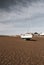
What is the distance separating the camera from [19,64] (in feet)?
40.0

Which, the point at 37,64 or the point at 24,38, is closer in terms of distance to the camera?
the point at 37,64

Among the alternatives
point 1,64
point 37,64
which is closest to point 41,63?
point 37,64

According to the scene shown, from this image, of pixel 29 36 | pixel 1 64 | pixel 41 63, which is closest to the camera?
pixel 1 64

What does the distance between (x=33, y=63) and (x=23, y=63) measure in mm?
784

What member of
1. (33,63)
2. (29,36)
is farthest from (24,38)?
(33,63)

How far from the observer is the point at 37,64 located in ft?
40.5

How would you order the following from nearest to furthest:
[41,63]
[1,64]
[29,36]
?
[1,64] < [41,63] < [29,36]

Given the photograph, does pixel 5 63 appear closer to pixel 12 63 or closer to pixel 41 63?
pixel 12 63

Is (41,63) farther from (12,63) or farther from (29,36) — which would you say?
(29,36)

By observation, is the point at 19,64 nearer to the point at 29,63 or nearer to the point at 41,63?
the point at 29,63

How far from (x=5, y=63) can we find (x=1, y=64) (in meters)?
0.44

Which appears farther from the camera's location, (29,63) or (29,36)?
(29,36)

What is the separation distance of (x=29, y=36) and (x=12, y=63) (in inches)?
1156

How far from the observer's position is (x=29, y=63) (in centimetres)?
1261
